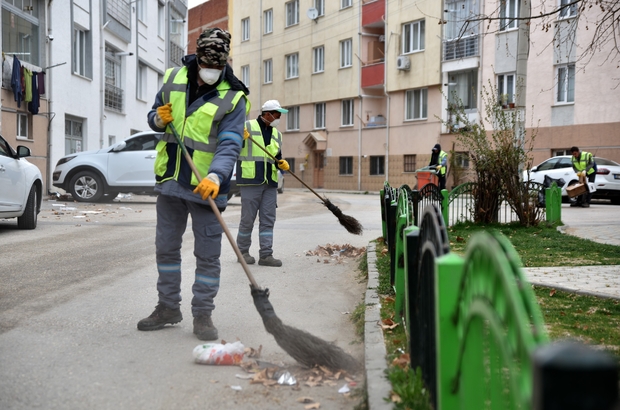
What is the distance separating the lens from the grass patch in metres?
8.93

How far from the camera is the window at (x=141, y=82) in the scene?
35.2 metres

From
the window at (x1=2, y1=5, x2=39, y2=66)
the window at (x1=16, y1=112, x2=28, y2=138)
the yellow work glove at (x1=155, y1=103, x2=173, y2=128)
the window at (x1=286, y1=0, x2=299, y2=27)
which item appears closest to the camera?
the yellow work glove at (x1=155, y1=103, x2=173, y2=128)

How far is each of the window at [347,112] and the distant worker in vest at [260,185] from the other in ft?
106

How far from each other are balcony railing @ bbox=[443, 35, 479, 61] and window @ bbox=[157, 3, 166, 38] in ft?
45.3

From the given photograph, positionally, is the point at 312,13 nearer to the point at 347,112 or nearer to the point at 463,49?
the point at 347,112

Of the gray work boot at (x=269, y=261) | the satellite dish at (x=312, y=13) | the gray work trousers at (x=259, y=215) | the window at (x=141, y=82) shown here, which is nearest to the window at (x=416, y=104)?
the satellite dish at (x=312, y=13)

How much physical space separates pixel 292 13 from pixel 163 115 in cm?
4209

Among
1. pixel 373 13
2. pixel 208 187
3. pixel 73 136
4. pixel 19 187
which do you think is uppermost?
pixel 373 13

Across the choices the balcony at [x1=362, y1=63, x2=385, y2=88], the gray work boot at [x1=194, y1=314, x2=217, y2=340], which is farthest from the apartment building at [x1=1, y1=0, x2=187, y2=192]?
the gray work boot at [x1=194, y1=314, x2=217, y2=340]

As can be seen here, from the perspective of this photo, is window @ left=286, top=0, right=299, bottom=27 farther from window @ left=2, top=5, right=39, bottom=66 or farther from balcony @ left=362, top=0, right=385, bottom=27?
window @ left=2, top=5, right=39, bottom=66

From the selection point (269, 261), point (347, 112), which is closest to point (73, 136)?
point (347, 112)

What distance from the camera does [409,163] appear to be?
37406 millimetres

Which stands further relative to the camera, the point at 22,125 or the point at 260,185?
the point at 22,125

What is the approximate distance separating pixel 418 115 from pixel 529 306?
35.5m
